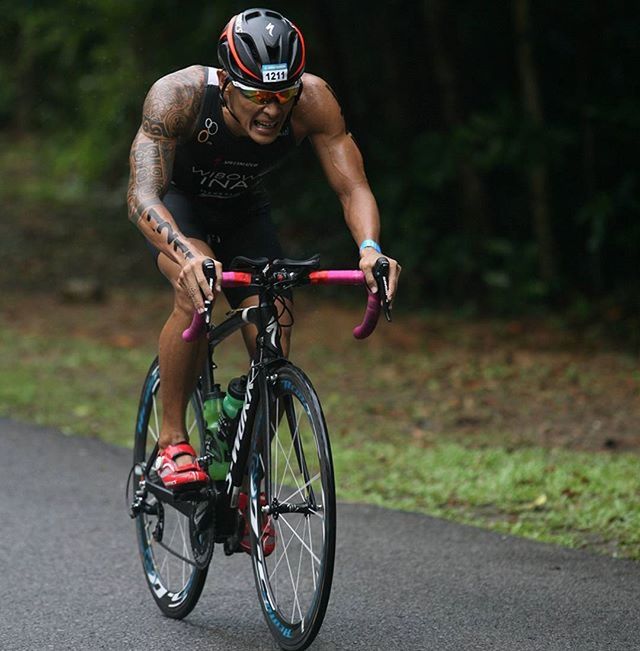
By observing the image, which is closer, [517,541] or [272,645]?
[272,645]

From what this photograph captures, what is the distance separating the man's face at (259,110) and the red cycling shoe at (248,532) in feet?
4.37

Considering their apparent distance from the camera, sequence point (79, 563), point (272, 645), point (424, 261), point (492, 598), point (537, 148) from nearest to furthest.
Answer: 1. point (272, 645)
2. point (492, 598)
3. point (79, 563)
4. point (537, 148)
5. point (424, 261)

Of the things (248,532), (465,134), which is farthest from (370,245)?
(465,134)

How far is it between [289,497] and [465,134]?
937 centimetres

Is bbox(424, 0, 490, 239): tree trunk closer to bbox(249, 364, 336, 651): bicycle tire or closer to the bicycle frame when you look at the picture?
the bicycle frame

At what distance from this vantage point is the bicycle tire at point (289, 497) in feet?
13.9

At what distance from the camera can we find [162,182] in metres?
4.71

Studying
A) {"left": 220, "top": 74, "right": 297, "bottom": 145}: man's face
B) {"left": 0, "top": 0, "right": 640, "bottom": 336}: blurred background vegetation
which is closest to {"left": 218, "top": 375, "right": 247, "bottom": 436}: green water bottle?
{"left": 220, "top": 74, "right": 297, "bottom": 145}: man's face

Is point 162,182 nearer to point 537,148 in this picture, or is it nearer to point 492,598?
point 492,598

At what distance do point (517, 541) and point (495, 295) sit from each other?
7.85 metres

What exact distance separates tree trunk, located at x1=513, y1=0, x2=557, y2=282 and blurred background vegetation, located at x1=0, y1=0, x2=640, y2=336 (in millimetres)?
22

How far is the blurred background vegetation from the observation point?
13336 millimetres

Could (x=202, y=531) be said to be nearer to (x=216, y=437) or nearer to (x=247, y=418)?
(x=216, y=437)

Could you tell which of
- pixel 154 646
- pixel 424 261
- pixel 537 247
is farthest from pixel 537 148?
pixel 154 646
